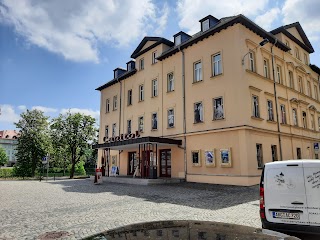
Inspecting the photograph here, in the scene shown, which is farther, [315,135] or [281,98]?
[315,135]

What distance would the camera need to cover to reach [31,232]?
667cm

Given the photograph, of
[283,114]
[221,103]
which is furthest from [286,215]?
[283,114]

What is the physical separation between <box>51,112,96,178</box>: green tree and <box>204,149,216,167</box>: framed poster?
90.8ft

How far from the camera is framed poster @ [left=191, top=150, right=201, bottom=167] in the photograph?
19.9 meters

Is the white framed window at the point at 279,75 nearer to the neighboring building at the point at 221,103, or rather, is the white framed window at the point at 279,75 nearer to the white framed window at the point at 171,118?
the neighboring building at the point at 221,103

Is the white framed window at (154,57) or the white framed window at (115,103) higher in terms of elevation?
the white framed window at (154,57)

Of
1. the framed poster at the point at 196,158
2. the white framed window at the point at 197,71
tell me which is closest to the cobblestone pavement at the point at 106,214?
the framed poster at the point at 196,158

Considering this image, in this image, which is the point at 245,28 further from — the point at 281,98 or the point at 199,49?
the point at 281,98

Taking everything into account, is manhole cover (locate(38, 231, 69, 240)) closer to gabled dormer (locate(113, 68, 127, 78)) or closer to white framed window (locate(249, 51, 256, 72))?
white framed window (locate(249, 51, 256, 72))

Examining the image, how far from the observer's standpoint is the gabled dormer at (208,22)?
2152cm

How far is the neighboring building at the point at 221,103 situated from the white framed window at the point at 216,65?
0.08 metres

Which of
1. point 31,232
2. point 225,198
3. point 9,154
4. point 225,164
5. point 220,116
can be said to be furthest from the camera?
point 9,154

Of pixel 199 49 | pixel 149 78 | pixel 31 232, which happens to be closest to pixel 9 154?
pixel 149 78

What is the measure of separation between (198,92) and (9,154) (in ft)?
393
